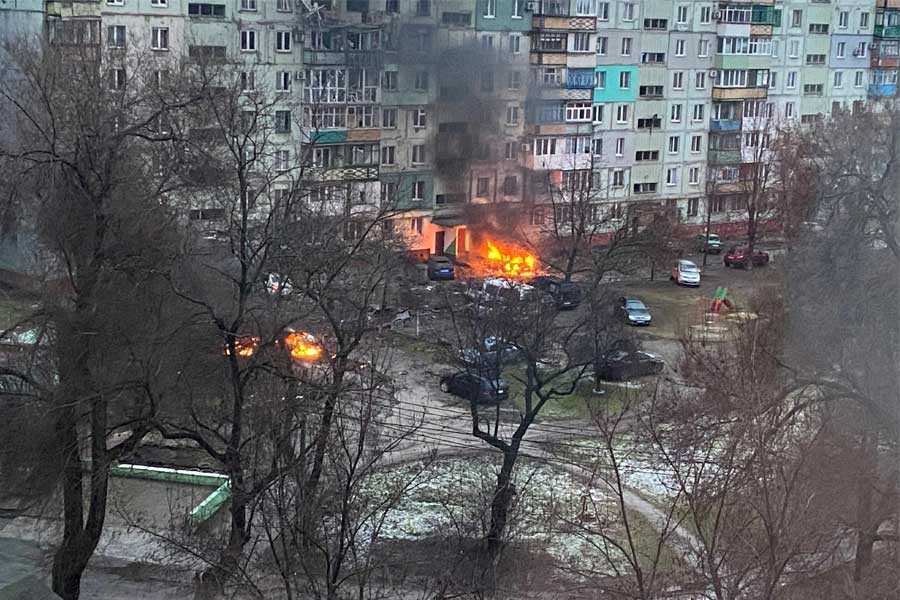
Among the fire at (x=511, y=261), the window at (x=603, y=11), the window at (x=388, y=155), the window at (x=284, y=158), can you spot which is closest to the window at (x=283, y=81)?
the window at (x=284, y=158)

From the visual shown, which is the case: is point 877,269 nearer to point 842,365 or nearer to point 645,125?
point 842,365

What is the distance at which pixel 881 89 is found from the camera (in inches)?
470

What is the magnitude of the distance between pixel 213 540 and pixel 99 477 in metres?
0.42

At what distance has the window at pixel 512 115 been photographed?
9453 mm

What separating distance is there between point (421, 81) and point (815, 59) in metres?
4.54

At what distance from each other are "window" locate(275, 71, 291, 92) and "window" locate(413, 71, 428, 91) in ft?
3.40

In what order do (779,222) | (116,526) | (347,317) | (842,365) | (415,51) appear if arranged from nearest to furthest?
(842,365), (116,526), (347,317), (415,51), (779,222)

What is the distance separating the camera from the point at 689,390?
6113mm

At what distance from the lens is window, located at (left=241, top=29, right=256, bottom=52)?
8492 mm

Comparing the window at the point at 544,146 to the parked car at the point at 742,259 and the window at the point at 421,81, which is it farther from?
Answer: the parked car at the point at 742,259

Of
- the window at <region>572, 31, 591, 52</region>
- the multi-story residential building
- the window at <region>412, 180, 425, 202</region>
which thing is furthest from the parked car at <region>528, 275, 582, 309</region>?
the window at <region>572, 31, 591, 52</region>

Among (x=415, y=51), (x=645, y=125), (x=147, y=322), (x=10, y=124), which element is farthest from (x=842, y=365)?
(x=645, y=125)

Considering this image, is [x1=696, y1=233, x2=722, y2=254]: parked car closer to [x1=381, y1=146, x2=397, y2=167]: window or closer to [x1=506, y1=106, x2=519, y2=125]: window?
[x1=506, y1=106, x2=519, y2=125]: window

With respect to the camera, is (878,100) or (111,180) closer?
(111,180)
